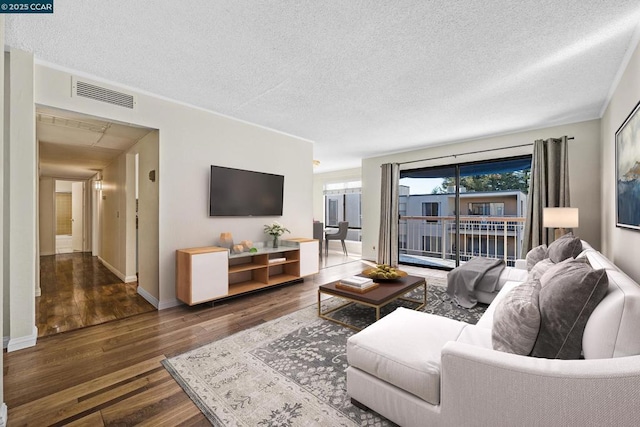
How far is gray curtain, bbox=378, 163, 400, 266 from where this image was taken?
5.80 meters

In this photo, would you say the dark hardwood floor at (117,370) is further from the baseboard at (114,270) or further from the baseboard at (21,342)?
the baseboard at (114,270)

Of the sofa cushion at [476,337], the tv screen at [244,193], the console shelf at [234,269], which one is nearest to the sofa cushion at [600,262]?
the sofa cushion at [476,337]

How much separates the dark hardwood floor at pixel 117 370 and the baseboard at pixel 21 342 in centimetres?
6

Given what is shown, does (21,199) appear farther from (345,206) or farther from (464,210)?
(345,206)

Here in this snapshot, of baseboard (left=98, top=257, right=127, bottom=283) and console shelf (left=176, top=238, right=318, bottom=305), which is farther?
baseboard (left=98, top=257, right=127, bottom=283)

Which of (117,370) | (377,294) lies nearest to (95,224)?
(117,370)

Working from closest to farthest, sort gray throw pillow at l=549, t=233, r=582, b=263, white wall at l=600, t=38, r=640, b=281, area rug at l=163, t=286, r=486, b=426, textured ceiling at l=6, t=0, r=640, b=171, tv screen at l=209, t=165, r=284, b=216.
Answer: area rug at l=163, t=286, r=486, b=426 → textured ceiling at l=6, t=0, r=640, b=171 → white wall at l=600, t=38, r=640, b=281 → gray throw pillow at l=549, t=233, r=582, b=263 → tv screen at l=209, t=165, r=284, b=216

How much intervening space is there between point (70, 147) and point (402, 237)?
6461 mm

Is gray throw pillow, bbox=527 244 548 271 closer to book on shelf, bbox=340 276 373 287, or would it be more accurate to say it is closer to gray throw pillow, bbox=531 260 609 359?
book on shelf, bbox=340 276 373 287

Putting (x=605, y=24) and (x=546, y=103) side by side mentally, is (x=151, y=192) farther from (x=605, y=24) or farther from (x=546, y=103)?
(x=546, y=103)

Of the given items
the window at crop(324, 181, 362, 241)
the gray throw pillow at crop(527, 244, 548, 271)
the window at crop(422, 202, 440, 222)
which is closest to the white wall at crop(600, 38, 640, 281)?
the gray throw pillow at crop(527, 244, 548, 271)

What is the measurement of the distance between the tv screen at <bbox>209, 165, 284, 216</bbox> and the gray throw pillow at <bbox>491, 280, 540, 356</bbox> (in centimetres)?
325

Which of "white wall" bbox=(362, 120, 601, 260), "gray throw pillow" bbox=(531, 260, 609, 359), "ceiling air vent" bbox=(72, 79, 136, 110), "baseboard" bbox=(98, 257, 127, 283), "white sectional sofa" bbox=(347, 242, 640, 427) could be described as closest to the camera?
"white sectional sofa" bbox=(347, 242, 640, 427)

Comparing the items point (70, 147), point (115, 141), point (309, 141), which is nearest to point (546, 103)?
point (309, 141)
